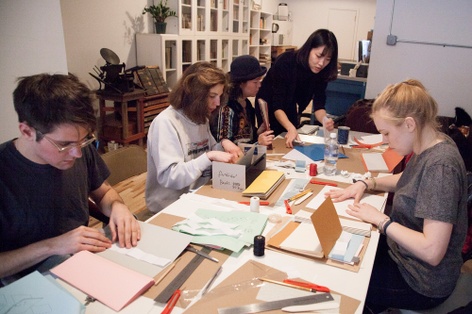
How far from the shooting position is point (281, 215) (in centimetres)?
148

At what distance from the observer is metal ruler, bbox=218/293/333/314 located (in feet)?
3.16

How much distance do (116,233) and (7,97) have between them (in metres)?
1.94

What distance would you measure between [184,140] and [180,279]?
0.89 metres

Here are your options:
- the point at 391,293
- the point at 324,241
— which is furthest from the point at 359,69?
the point at 324,241

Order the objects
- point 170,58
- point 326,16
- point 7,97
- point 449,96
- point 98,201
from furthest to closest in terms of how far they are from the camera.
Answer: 1. point 326,16
2. point 170,58
3. point 449,96
4. point 7,97
5. point 98,201

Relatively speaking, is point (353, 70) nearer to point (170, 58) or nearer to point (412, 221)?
point (170, 58)

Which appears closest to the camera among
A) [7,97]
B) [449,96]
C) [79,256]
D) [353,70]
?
[79,256]

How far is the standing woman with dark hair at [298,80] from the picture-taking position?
2.52 meters

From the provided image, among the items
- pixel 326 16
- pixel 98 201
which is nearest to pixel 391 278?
pixel 98 201

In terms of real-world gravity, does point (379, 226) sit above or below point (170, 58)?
below

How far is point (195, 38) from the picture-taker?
17.5 ft

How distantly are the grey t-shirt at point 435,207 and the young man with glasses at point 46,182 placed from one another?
37.4 inches

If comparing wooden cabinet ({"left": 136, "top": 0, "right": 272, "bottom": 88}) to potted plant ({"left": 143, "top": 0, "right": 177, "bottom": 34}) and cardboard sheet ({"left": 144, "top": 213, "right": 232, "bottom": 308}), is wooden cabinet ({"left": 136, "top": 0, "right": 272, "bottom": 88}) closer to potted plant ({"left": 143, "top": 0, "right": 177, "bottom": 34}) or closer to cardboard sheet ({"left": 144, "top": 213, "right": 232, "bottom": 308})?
potted plant ({"left": 143, "top": 0, "right": 177, "bottom": 34})

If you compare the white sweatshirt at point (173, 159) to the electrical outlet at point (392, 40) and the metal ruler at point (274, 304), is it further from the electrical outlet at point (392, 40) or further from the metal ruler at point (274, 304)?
the electrical outlet at point (392, 40)
